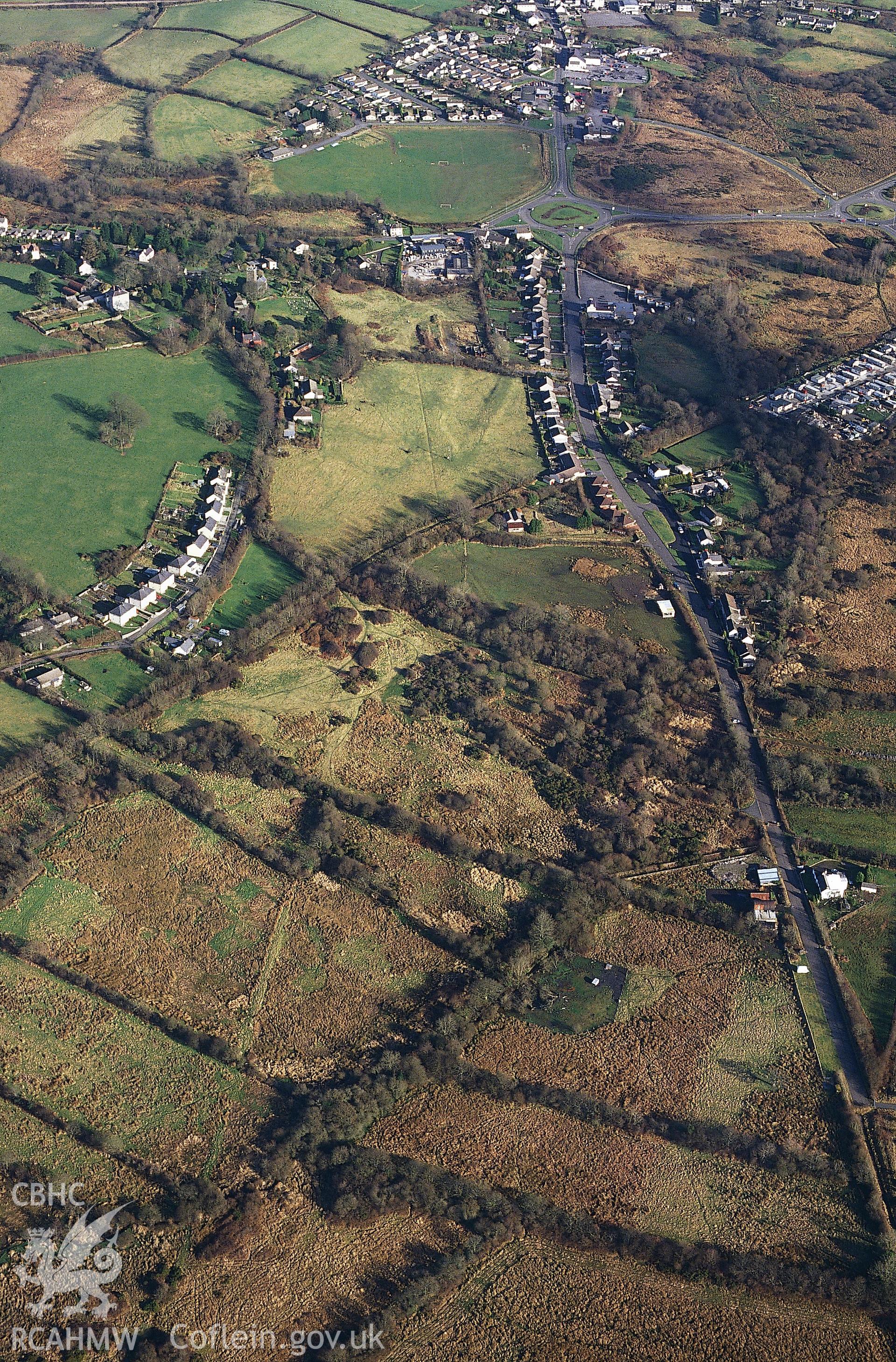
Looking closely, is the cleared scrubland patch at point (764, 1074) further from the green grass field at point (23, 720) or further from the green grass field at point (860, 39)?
the green grass field at point (860, 39)

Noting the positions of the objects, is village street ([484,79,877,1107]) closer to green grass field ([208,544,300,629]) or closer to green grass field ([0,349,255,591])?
green grass field ([208,544,300,629])

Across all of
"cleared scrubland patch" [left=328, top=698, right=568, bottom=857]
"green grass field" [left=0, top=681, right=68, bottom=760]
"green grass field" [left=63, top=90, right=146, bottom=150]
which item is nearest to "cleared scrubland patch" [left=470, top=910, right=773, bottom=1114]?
"cleared scrubland patch" [left=328, top=698, right=568, bottom=857]

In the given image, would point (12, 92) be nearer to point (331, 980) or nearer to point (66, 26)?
point (66, 26)

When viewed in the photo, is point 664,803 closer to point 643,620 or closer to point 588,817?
point 588,817

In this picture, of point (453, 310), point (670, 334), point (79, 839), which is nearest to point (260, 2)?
point (453, 310)

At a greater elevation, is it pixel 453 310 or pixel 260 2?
pixel 260 2

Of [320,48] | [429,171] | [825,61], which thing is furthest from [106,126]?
[825,61]
